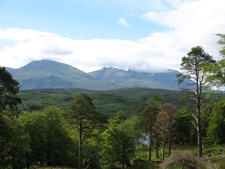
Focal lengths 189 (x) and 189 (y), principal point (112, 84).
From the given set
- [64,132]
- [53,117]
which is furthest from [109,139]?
[53,117]

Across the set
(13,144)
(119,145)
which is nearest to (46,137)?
(13,144)

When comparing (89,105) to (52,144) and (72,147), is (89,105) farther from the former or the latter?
(72,147)

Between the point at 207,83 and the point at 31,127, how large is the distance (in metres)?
29.4

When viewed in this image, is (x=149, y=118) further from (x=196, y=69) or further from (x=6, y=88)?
(x=6, y=88)

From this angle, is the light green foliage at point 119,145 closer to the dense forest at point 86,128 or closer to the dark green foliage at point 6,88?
the dense forest at point 86,128

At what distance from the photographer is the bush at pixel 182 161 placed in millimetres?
10742

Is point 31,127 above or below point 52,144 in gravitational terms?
above

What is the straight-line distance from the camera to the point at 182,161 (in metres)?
11.1

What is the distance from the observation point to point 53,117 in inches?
1344

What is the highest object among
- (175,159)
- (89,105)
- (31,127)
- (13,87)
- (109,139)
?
(13,87)

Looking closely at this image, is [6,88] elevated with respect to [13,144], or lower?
elevated

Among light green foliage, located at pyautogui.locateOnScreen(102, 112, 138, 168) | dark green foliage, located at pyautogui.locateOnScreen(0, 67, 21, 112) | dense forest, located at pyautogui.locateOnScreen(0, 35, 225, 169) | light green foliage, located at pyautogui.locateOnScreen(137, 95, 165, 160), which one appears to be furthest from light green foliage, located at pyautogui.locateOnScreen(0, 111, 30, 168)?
light green foliage, located at pyautogui.locateOnScreen(137, 95, 165, 160)

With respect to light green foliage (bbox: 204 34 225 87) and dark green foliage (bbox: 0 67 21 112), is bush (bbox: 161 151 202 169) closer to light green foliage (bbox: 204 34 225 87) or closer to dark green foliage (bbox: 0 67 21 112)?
light green foliage (bbox: 204 34 225 87)

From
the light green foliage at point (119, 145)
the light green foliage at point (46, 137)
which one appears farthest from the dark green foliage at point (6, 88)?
the light green foliage at point (119, 145)
